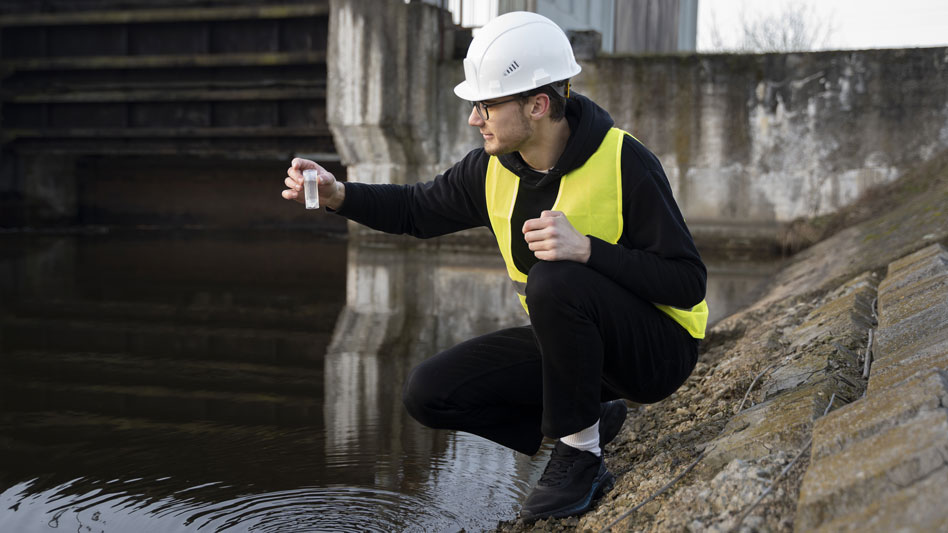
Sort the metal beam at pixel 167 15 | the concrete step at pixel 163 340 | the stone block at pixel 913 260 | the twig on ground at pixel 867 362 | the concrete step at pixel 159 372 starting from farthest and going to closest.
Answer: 1. the metal beam at pixel 167 15
2. the concrete step at pixel 163 340
3. the concrete step at pixel 159 372
4. the stone block at pixel 913 260
5. the twig on ground at pixel 867 362

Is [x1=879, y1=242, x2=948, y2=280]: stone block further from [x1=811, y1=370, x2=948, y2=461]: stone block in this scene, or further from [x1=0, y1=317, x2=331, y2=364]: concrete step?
[x1=0, y1=317, x2=331, y2=364]: concrete step

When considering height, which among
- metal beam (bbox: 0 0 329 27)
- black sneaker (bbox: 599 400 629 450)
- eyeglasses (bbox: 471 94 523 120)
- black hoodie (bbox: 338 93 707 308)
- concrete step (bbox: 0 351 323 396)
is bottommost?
concrete step (bbox: 0 351 323 396)

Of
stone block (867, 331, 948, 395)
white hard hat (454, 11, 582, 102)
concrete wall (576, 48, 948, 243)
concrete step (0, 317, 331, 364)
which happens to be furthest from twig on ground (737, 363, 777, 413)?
concrete wall (576, 48, 948, 243)

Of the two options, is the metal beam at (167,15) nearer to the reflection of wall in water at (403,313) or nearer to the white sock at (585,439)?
the reflection of wall in water at (403,313)

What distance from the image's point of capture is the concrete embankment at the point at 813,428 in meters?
1.36

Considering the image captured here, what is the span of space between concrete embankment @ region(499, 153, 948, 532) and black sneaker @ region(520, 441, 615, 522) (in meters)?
0.03

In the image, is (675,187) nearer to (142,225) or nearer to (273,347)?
(273,347)

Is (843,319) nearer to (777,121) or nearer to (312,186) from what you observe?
(312,186)

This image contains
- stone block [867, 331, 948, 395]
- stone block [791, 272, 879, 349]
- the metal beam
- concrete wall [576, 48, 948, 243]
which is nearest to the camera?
stone block [867, 331, 948, 395]

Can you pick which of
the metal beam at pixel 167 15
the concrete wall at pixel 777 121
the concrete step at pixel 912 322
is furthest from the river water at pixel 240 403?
the metal beam at pixel 167 15

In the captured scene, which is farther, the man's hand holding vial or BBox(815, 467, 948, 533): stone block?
the man's hand holding vial

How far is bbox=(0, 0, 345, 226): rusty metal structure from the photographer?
1105 centimetres

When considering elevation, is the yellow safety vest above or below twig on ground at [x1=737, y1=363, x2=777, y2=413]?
above

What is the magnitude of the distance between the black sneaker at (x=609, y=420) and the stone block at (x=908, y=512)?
47.0 inches
